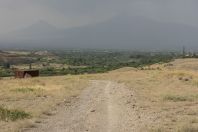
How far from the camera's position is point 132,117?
21.7 metres

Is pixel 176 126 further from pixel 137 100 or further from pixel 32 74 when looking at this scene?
pixel 32 74

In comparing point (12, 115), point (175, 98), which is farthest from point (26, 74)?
point (12, 115)

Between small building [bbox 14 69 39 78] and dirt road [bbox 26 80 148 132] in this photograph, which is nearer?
dirt road [bbox 26 80 148 132]

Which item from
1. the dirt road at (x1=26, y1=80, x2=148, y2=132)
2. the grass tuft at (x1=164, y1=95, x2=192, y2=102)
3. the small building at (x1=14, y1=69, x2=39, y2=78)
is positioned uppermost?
the dirt road at (x1=26, y1=80, x2=148, y2=132)

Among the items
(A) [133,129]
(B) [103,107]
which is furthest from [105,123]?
(B) [103,107]

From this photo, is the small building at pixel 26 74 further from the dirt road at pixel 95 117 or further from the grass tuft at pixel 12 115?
the grass tuft at pixel 12 115

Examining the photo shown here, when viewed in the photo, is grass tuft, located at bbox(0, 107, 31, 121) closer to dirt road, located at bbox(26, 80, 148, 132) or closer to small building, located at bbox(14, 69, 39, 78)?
dirt road, located at bbox(26, 80, 148, 132)

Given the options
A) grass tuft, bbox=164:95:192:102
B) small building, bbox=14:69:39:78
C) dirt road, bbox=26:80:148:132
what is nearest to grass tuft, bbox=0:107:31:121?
dirt road, bbox=26:80:148:132

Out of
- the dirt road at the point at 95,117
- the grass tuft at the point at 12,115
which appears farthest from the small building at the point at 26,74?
the grass tuft at the point at 12,115

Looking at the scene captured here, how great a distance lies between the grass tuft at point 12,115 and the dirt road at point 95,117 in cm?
118

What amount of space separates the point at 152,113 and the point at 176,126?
4491 millimetres

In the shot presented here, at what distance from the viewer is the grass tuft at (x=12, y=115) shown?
2067cm

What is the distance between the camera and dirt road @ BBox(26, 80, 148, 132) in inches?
727

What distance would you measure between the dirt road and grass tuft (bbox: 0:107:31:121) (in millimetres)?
1182
